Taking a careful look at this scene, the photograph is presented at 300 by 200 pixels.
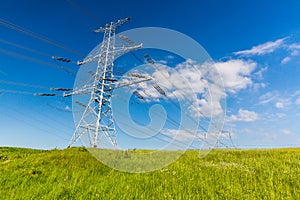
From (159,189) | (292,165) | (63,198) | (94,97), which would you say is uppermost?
(94,97)

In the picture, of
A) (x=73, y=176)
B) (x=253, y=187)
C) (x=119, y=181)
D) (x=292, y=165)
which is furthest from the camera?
(x=292, y=165)

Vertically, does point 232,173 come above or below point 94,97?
below

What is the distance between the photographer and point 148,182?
9.54 m

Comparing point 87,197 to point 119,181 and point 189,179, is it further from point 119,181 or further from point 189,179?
point 189,179

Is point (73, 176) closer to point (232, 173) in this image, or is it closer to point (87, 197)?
point (87, 197)

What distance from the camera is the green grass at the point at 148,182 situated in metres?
8.02

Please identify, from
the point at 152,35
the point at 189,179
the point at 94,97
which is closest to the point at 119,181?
the point at 189,179

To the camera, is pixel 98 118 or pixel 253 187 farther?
pixel 98 118

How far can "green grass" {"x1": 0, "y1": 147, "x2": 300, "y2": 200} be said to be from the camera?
26.3 ft

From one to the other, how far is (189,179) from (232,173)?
2042 mm

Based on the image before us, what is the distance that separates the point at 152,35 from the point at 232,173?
7406mm

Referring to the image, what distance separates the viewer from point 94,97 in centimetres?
2550

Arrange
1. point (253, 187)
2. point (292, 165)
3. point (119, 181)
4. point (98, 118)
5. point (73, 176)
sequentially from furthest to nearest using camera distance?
point (98, 118)
point (292, 165)
point (73, 176)
point (119, 181)
point (253, 187)

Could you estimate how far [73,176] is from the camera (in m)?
10.3
